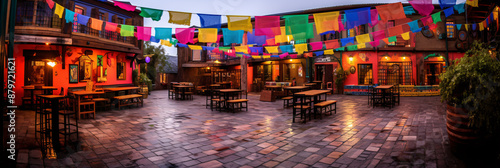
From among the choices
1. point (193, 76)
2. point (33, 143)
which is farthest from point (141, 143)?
point (193, 76)

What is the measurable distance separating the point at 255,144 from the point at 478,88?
11.9 feet

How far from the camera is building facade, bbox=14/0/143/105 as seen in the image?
32.6 feet

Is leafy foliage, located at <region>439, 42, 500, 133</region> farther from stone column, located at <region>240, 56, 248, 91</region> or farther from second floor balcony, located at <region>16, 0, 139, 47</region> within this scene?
stone column, located at <region>240, 56, 248, 91</region>

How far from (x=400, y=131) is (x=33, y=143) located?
26.2 ft

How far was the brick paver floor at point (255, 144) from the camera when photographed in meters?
3.85

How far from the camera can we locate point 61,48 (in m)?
10.7

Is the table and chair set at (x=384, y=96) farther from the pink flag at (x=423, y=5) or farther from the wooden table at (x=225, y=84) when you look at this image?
the wooden table at (x=225, y=84)

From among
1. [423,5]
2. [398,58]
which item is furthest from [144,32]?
[398,58]

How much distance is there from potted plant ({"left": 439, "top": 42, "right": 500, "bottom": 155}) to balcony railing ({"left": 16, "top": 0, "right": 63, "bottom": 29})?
1346 centimetres

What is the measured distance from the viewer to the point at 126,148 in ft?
15.2

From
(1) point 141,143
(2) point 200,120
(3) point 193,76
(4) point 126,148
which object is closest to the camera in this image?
(4) point 126,148

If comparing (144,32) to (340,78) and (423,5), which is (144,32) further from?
(340,78)

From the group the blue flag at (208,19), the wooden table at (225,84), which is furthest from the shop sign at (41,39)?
the wooden table at (225,84)

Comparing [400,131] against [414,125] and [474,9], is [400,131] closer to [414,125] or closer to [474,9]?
[414,125]
